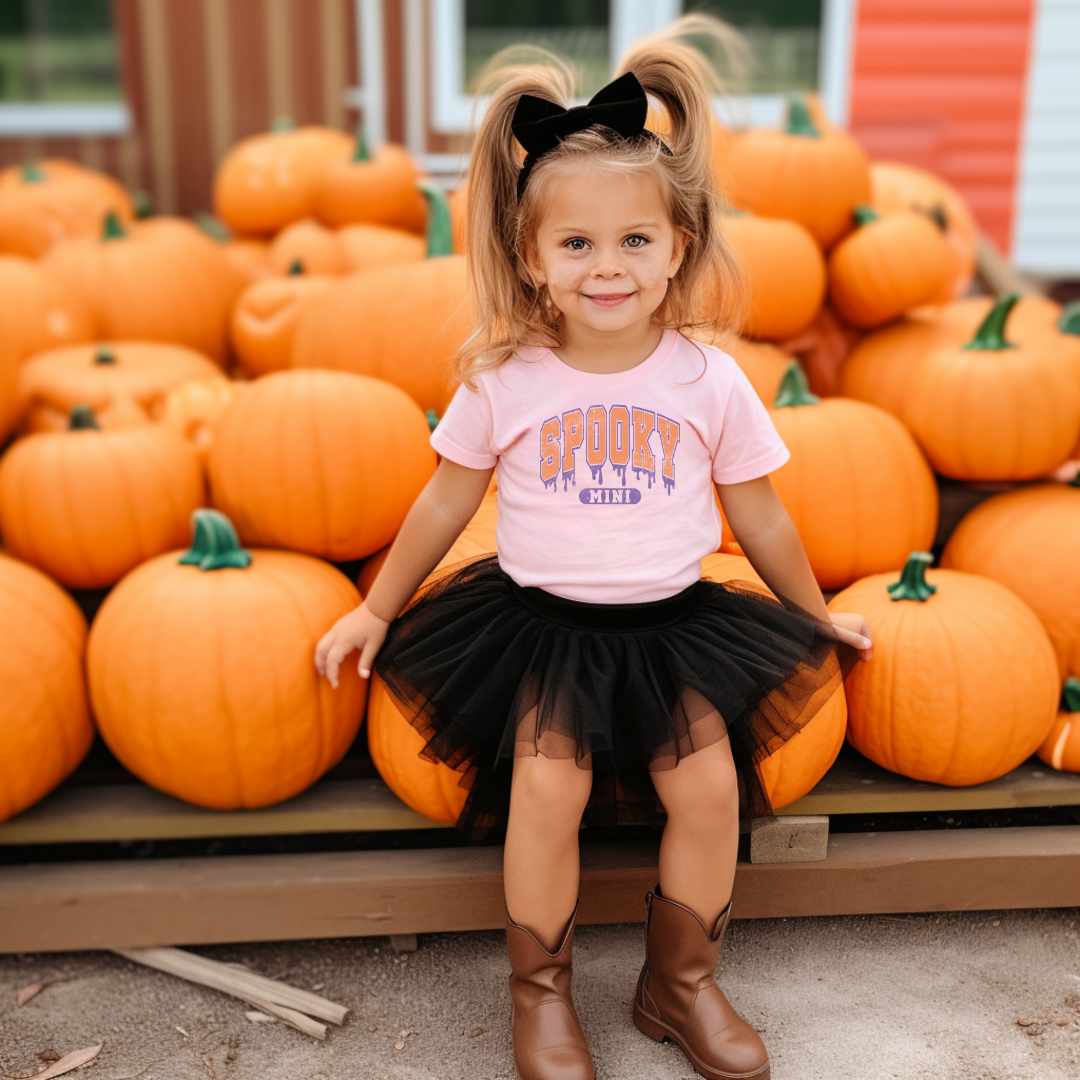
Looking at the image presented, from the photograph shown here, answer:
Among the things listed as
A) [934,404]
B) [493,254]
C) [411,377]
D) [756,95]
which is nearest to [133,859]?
[411,377]

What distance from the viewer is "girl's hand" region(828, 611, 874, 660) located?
168 cm

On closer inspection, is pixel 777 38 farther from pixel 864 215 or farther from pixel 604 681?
pixel 604 681

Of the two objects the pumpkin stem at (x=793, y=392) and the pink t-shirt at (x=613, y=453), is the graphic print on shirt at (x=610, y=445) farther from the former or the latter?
the pumpkin stem at (x=793, y=392)

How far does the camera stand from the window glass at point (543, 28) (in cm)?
457

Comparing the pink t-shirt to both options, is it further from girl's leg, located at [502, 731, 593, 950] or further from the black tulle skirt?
girl's leg, located at [502, 731, 593, 950]

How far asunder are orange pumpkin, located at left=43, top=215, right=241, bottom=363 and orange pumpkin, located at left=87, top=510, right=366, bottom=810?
1.26 metres

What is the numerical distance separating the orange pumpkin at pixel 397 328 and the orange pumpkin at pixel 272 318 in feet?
1.15

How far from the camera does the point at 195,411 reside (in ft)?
7.34

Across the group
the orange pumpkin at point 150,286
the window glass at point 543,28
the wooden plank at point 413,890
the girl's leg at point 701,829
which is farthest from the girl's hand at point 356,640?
the window glass at point 543,28

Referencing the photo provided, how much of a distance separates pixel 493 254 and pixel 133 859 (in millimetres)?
1259

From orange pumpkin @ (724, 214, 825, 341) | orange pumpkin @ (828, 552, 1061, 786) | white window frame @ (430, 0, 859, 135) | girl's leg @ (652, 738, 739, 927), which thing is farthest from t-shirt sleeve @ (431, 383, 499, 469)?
white window frame @ (430, 0, 859, 135)

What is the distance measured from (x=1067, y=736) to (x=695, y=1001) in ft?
2.81

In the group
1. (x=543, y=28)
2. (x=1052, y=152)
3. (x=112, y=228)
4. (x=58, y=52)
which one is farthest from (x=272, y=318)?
(x=1052, y=152)

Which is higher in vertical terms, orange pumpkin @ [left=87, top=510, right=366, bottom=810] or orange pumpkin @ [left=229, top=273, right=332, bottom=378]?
orange pumpkin @ [left=229, top=273, right=332, bottom=378]
